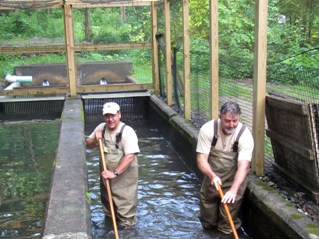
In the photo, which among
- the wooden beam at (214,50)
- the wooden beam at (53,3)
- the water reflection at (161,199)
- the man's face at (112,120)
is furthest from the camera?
the wooden beam at (53,3)

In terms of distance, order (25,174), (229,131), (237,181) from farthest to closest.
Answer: (25,174)
(229,131)
(237,181)

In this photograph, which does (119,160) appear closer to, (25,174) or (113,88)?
(25,174)

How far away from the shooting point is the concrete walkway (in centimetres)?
405

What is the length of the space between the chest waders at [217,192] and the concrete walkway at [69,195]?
55.6 inches

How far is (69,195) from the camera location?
195 inches

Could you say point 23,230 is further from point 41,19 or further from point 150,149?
point 41,19

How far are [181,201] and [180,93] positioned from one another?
14.8 feet

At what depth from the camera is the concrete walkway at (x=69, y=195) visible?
13.3ft

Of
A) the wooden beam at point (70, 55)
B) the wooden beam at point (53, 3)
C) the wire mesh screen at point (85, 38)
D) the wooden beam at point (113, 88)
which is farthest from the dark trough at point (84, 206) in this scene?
the wire mesh screen at point (85, 38)

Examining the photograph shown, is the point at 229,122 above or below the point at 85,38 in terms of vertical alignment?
below

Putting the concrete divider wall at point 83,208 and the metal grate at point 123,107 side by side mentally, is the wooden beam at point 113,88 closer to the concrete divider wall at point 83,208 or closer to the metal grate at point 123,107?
the metal grate at point 123,107

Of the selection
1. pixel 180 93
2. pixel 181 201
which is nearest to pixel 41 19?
pixel 180 93

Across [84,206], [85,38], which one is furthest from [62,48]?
[84,206]

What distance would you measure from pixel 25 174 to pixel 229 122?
404 cm
